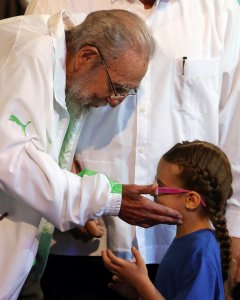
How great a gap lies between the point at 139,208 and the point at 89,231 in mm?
331

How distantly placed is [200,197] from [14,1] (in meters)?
1.06

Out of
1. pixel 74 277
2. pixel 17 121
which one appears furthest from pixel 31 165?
pixel 74 277

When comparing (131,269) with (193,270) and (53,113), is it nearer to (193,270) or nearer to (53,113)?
(193,270)

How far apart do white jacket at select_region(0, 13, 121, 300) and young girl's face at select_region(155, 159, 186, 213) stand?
0.27 metres

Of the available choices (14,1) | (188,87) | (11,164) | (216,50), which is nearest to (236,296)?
(188,87)

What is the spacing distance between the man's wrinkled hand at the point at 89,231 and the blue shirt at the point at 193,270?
230 mm

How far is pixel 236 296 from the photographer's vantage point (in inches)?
66.9

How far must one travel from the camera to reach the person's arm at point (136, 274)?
1306 mm

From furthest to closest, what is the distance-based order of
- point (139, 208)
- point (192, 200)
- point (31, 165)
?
1. point (192, 200)
2. point (139, 208)
3. point (31, 165)

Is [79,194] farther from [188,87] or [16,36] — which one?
[188,87]

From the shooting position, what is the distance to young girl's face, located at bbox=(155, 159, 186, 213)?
143cm

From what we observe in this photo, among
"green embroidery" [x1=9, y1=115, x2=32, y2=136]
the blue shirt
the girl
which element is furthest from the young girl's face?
"green embroidery" [x1=9, y1=115, x2=32, y2=136]

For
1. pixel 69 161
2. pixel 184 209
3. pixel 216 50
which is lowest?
pixel 184 209

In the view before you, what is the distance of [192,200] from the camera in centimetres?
142
